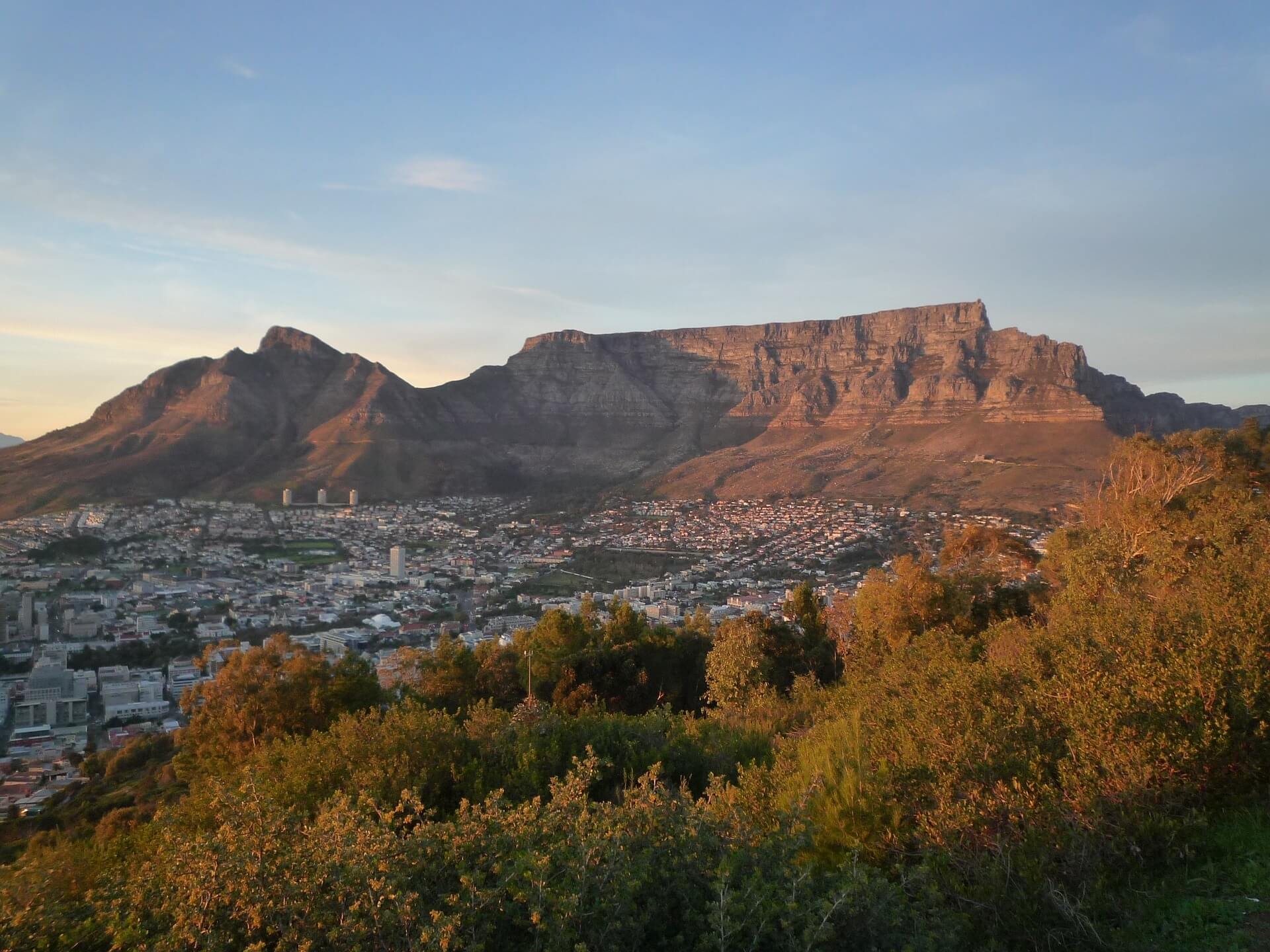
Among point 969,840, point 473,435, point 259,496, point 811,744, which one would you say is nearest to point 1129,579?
point 811,744

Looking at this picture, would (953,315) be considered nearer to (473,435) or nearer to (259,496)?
(473,435)

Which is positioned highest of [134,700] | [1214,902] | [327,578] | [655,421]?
[655,421]

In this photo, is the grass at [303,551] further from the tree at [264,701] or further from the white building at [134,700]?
the tree at [264,701]

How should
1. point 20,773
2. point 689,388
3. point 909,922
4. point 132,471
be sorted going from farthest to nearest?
point 689,388
point 132,471
point 20,773
point 909,922

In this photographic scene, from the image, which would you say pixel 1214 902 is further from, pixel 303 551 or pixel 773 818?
pixel 303 551

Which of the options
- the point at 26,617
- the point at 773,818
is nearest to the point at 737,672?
the point at 773,818

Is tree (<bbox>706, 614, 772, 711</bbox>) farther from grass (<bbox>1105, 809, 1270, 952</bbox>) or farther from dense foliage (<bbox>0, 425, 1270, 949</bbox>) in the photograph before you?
grass (<bbox>1105, 809, 1270, 952</bbox>)

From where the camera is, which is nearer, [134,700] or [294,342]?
[134,700]

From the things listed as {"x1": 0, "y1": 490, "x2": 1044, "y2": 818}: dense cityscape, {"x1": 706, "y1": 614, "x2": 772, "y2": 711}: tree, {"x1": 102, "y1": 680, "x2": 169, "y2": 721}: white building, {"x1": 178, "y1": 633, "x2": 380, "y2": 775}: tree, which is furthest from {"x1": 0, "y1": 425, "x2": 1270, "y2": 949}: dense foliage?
{"x1": 0, "y1": 490, "x2": 1044, "y2": 818}: dense cityscape
